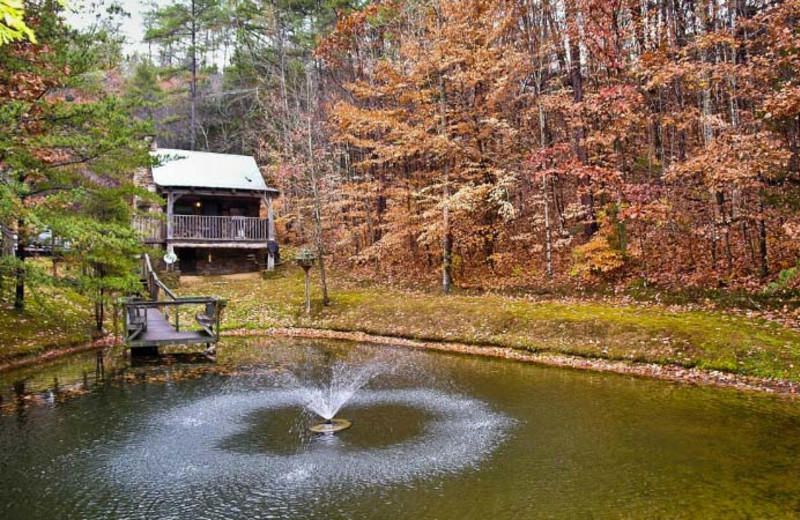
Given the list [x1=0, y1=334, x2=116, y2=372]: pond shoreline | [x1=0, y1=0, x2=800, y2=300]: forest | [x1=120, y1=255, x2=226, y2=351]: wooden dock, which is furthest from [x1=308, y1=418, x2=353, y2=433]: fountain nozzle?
[x1=0, y1=334, x2=116, y2=372]: pond shoreline

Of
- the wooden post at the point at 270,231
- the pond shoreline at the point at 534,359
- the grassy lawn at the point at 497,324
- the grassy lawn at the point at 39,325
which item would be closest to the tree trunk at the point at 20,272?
the grassy lawn at the point at 39,325

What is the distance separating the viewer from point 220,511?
239 inches

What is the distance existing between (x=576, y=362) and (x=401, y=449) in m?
7.40

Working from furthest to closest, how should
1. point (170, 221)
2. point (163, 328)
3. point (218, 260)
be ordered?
point (218, 260)
point (170, 221)
point (163, 328)

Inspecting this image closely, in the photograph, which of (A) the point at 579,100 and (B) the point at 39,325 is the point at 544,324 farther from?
(B) the point at 39,325

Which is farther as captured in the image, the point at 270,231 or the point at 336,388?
the point at 270,231

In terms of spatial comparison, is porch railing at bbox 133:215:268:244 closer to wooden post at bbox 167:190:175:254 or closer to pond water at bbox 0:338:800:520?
wooden post at bbox 167:190:175:254

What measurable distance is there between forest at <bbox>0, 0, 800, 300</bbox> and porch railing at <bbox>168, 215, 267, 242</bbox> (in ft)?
12.4

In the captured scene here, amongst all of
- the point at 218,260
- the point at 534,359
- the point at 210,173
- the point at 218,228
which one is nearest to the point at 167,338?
the point at 534,359

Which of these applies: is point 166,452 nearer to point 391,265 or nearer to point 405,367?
point 405,367

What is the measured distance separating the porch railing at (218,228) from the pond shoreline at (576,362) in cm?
957

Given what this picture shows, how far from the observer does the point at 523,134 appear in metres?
22.3

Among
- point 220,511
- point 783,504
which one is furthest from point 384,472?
point 783,504

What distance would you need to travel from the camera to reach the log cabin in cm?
2698
